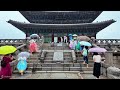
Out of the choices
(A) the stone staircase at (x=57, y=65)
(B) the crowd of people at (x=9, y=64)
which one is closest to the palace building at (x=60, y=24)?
(B) the crowd of people at (x=9, y=64)

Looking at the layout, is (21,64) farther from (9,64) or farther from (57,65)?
(9,64)

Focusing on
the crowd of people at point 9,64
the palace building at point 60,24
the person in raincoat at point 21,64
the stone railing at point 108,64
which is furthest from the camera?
the palace building at point 60,24

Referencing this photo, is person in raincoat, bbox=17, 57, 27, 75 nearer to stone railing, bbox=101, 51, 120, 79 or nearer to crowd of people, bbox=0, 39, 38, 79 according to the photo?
crowd of people, bbox=0, 39, 38, 79

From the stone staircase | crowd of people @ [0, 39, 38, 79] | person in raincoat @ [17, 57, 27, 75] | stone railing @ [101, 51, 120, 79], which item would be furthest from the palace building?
person in raincoat @ [17, 57, 27, 75]

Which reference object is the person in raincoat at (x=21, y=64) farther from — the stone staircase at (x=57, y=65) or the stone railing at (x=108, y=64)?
the stone railing at (x=108, y=64)

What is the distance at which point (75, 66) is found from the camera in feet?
47.0

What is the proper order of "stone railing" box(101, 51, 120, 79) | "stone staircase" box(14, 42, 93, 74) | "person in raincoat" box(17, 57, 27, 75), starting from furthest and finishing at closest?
"stone staircase" box(14, 42, 93, 74)
"person in raincoat" box(17, 57, 27, 75)
"stone railing" box(101, 51, 120, 79)

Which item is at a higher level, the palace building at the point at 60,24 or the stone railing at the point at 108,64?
the palace building at the point at 60,24

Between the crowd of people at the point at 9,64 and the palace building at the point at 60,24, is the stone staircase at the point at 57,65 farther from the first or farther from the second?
the palace building at the point at 60,24

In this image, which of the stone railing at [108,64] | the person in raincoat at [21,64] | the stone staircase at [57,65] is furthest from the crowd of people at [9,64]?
the stone railing at [108,64]

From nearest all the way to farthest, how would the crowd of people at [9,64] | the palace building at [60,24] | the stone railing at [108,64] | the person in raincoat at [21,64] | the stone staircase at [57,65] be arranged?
1. the crowd of people at [9,64]
2. the stone railing at [108,64]
3. the person in raincoat at [21,64]
4. the stone staircase at [57,65]
5. the palace building at [60,24]

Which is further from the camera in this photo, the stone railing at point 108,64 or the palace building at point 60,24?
the palace building at point 60,24
